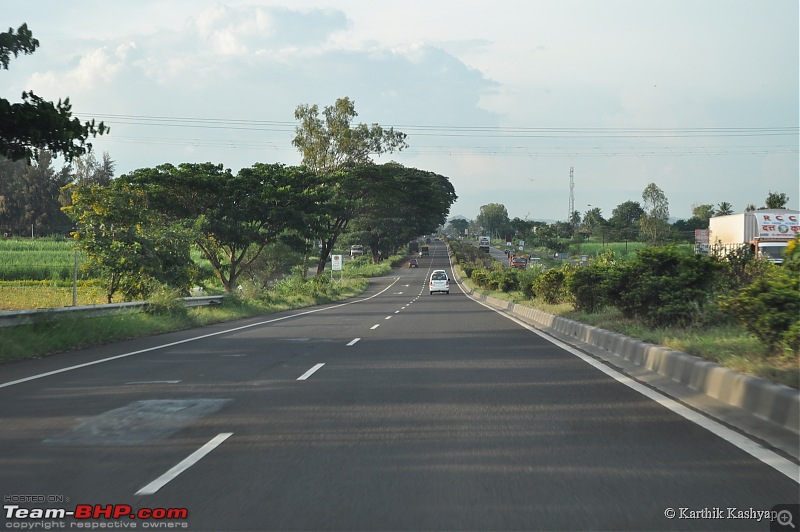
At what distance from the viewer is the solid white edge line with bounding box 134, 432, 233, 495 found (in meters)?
5.83

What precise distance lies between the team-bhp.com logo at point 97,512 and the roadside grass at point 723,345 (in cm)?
614

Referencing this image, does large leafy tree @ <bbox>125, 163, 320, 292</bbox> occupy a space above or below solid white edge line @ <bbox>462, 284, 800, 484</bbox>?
above

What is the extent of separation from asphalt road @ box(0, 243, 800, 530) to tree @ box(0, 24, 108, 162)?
4.34m

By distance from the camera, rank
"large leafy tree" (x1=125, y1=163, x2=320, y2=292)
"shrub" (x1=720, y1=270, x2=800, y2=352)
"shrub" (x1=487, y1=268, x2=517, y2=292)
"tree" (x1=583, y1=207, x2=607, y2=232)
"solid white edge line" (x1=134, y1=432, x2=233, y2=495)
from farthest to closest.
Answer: "tree" (x1=583, y1=207, x2=607, y2=232), "shrub" (x1=487, y1=268, x2=517, y2=292), "large leafy tree" (x1=125, y1=163, x2=320, y2=292), "shrub" (x1=720, y1=270, x2=800, y2=352), "solid white edge line" (x1=134, y1=432, x2=233, y2=495)

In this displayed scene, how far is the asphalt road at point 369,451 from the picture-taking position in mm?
5289

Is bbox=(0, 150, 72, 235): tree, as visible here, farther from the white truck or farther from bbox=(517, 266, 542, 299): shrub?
the white truck

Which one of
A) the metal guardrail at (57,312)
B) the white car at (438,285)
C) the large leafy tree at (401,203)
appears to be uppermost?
the large leafy tree at (401,203)

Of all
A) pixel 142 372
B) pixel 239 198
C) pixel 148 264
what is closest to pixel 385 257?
pixel 239 198

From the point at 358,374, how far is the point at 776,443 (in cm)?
655

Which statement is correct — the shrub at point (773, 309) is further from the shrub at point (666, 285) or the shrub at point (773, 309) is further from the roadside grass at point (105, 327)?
the roadside grass at point (105, 327)

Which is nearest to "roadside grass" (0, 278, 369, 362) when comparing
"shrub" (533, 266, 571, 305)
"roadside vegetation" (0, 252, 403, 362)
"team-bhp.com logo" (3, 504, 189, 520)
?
"roadside vegetation" (0, 252, 403, 362)

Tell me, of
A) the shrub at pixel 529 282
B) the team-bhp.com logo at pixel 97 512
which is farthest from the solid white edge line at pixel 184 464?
the shrub at pixel 529 282

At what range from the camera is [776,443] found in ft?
23.0

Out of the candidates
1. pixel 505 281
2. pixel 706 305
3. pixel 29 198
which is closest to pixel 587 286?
pixel 706 305
